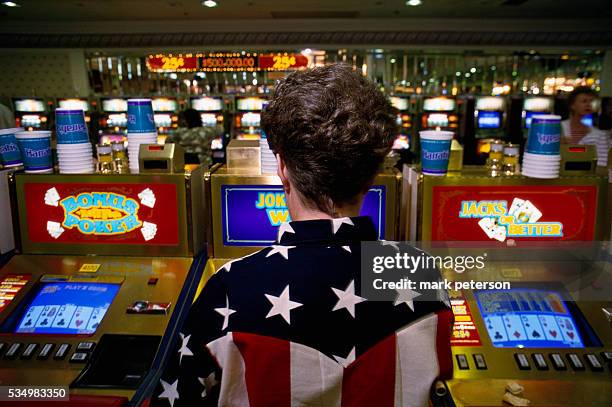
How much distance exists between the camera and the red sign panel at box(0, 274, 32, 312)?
2.04 metres

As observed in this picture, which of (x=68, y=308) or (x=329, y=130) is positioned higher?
(x=329, y=130)

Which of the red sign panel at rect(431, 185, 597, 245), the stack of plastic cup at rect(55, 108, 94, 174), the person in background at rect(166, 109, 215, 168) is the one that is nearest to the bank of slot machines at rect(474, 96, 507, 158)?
the person in background at rect(166, 109, 215, 168)

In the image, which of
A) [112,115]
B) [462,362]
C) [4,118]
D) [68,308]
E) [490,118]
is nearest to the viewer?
[462,362]

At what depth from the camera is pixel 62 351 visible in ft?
5.90

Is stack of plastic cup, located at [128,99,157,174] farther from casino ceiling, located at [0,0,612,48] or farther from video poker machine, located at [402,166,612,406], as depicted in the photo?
casino ceiling, located at [0,0,612,48]

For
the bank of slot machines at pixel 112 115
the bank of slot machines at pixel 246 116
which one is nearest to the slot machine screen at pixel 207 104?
the bank of slot machines at pixel 246 116

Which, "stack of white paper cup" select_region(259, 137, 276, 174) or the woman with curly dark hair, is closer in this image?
the woman with curly dark hair

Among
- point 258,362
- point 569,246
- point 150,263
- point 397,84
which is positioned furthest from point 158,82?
point 258,362

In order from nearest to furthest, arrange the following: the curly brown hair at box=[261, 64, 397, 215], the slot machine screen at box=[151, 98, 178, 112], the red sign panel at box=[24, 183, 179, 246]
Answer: the curly brown hair at box=[261, 64, 397, 215], the red sign panel at box=[24, 183, 179, 246], the slot machine screen at box=[151, 98, 178, 112]

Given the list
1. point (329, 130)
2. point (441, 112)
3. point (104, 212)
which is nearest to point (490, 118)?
point (441, 112)

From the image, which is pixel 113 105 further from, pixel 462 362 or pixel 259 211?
pixel 462 362

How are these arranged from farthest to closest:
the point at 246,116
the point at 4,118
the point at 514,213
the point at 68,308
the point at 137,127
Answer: the point at 246,116, the point at 4,118, the point at 137,127, the point at 514,213, the point at 68,308

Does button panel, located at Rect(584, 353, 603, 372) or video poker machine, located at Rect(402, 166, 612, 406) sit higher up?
video poker machine, located at Rect(402, 166, 612, 406)

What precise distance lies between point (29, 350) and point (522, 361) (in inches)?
72.1
